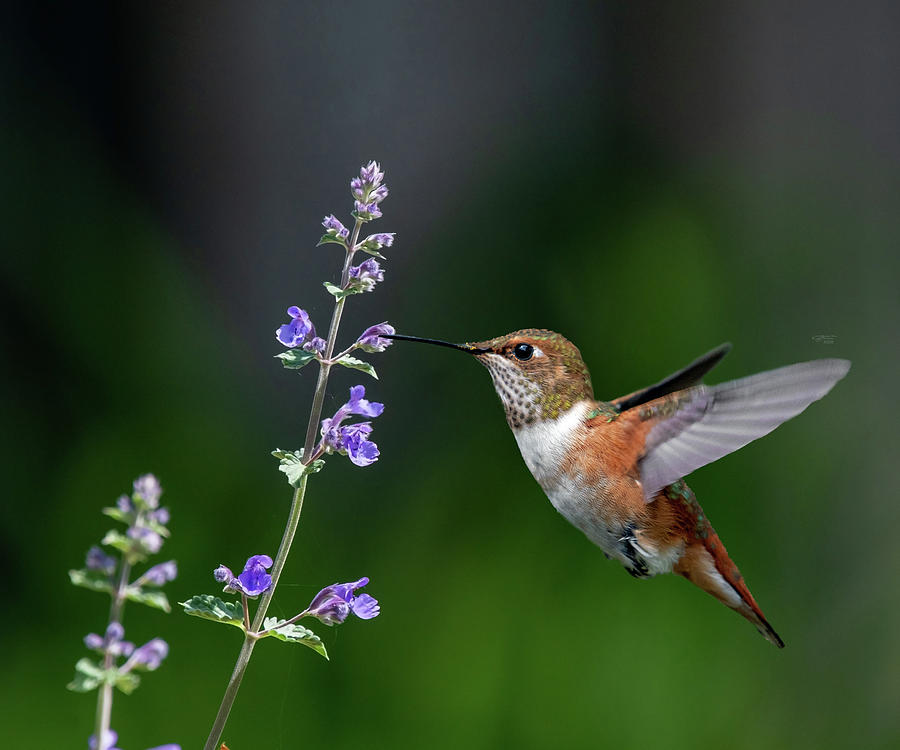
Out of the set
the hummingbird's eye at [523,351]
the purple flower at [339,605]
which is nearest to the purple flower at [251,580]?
the purple flower at [339,605]

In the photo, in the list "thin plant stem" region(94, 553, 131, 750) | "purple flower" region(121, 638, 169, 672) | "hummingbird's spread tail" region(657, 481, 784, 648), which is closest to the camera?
"thin plant stem" region(94, 553, 131, 750)

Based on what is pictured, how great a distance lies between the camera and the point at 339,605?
55.2 inches

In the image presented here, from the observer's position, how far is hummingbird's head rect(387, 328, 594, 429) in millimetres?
1994

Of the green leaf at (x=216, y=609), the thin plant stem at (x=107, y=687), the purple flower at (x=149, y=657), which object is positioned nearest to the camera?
the thin plant stem at (x=107, y=687)

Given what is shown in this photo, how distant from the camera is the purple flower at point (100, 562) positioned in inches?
37.9

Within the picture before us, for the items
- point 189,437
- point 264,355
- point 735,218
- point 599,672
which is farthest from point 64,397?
point 735,218

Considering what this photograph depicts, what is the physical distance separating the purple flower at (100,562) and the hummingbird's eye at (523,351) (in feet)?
3.77

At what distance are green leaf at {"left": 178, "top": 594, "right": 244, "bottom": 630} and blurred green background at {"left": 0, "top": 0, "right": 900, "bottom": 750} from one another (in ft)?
6.94

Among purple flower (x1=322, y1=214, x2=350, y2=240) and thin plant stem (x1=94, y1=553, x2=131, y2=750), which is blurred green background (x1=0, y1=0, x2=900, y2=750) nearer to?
purple flower (x1=322, y1=214, x2=350, y2=240)

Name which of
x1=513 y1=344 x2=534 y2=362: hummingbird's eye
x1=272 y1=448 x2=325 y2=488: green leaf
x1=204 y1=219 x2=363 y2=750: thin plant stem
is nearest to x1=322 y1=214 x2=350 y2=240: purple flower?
x1=204 y1=219 x2=363 y2=750: thin plant stem

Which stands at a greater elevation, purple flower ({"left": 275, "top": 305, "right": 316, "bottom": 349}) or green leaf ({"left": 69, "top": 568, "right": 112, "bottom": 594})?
purple flower ({"left": 275, "top": 305, "right": 316, "bottom": 349})

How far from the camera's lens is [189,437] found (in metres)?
3.84

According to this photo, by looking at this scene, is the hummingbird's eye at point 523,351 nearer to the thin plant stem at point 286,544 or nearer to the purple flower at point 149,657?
the thin plant stem at point 286,544

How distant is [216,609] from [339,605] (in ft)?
0.72
